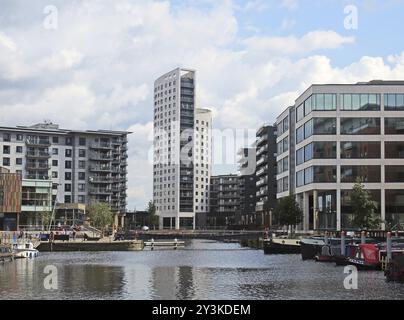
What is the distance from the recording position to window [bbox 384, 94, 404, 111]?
126 m

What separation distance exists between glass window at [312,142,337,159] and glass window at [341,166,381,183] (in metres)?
3.79

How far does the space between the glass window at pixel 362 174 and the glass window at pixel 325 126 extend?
7.54 meters

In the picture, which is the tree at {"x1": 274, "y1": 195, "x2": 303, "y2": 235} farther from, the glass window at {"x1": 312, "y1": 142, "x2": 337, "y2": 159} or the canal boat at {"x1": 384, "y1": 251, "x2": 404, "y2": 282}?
the canal boat at {"x1": 384, "y1": 251, "x2": 404, "y2": 282}

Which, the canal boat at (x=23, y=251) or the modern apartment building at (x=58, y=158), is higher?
the modern apartment building at (x=58, y=158)

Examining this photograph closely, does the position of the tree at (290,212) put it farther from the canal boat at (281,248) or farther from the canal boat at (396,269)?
the canal boat at (396,269)

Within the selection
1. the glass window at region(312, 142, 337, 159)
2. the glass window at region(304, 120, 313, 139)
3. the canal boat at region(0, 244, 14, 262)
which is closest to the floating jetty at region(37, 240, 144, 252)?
the canal boat at region(0, 244, 14, 262)

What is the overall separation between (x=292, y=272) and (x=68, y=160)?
140 metres

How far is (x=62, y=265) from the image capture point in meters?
72.8

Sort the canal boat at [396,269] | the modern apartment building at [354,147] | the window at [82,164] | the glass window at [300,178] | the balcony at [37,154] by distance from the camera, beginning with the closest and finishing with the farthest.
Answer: the canal boat at [396,269]
the modern apartment building at [354,147]
the glass window at [300,178]
the balcony at [37,154]
the window at [82,164]

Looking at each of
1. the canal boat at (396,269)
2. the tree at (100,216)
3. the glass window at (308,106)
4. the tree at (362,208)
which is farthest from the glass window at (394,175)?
the canal boat at (396,269)

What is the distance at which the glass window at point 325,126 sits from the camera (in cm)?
12762

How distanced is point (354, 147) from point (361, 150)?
135 cm

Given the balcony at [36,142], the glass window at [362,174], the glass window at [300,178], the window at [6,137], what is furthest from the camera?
the balcony at [36,142]
